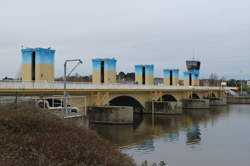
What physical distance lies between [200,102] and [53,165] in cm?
5995

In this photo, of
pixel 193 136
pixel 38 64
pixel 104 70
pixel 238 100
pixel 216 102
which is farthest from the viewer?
pixel 238 100

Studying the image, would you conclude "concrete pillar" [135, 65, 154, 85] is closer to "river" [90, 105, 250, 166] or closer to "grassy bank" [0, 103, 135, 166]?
"river" [90, 105, 250, 166]

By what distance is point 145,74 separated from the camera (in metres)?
62.3

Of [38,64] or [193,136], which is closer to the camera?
[193,136]

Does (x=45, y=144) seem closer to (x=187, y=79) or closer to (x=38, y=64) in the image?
(x=38, y=64)

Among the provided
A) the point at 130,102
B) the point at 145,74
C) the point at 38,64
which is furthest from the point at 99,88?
the point at 145,74

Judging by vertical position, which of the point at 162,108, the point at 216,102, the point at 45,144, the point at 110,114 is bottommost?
the point at 216,102

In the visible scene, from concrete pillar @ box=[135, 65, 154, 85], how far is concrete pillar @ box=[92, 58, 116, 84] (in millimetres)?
14670

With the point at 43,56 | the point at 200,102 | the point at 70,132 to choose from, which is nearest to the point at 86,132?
the point at 70,132

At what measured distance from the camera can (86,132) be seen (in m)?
11.2

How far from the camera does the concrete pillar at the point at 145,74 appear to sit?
62094mm

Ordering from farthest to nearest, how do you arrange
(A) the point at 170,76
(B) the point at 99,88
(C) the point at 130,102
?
1. (A) the point at 170,76
2. (C) the point at 130,102
3. (B) the point at 99,88

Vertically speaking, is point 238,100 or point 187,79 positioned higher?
point 187,79

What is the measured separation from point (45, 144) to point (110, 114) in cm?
2717
